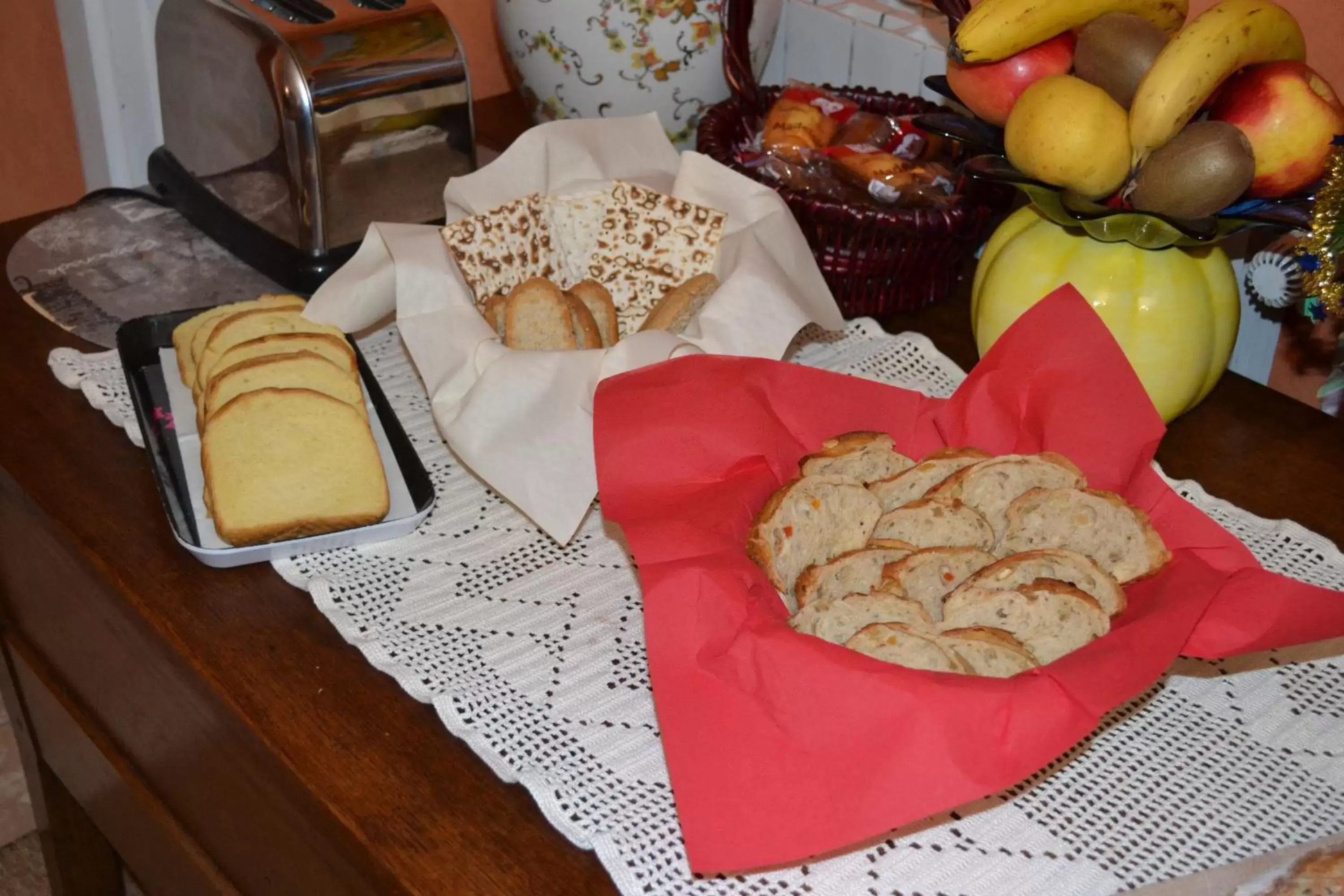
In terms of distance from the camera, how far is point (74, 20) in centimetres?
149

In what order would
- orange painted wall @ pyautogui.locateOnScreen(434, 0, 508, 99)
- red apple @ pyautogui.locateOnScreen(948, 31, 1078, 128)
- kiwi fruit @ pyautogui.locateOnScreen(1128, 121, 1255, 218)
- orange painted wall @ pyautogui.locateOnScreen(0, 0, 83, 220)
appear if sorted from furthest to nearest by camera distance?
1. orange painted wall @ pyautogui.locateOnScreen(0, 0, 83, 220)
2. orange painted wall @ pyautogui.locateOnScreen(434, 0, 508, 99)
3. red apple @ pyautogui.locateOnScreen(948, 31, 1078, 128)
4. kiwi fruit @ pyautogui.locateOnScreen(1128, 121, 1255, 218)

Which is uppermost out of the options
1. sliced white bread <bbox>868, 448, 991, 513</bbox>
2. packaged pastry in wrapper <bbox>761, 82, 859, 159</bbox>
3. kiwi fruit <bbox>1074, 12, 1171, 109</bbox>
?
kiwi fruit <bbox>1074, 12, 1171, 109</bbox>

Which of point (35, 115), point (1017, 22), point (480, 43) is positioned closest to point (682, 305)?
point (1017, 22)

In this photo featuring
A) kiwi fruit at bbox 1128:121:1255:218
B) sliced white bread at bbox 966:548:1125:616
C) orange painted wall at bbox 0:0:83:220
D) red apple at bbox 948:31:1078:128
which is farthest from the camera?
orange painted wall at bbox 0:0:83:220

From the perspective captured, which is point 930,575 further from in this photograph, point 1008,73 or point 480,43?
point 480,43

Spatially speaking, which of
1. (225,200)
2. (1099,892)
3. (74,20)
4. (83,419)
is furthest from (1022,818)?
(74,20)

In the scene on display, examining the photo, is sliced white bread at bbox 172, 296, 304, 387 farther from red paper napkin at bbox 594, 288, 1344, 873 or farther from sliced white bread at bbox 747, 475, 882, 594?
sliced white bread at bbox 747, 475, 882, 594

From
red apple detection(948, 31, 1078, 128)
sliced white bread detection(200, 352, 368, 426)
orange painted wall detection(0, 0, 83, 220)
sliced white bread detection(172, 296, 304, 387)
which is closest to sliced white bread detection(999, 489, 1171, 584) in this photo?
red apple detection(948, 31, 1078, 128)

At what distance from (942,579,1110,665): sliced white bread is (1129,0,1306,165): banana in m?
0.33

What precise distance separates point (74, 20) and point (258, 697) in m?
1.09

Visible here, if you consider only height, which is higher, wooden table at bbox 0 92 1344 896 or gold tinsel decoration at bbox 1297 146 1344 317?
gold tinsel decoration at bbox 1297 146 1344 317

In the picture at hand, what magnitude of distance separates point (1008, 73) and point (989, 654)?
1.48 feet

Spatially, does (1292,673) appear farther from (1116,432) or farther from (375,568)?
(375,568)

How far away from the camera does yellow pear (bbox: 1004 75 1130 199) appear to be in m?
0.81
